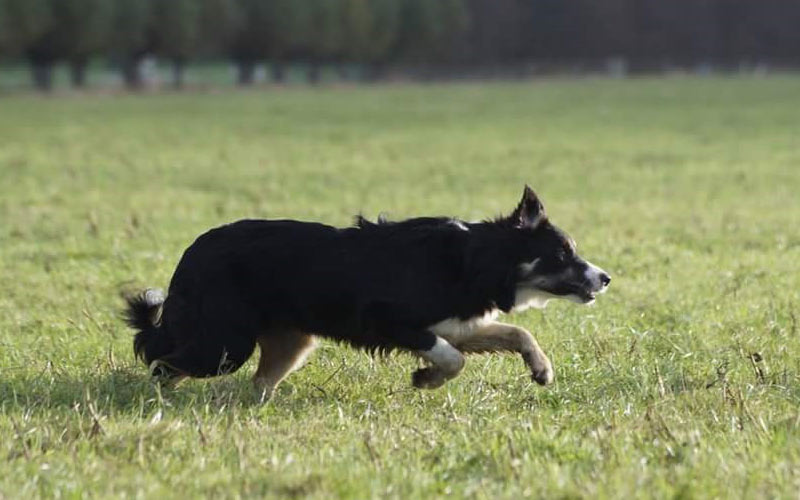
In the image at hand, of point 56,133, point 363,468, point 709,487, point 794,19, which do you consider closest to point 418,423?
point 363,468

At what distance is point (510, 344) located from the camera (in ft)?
22.4

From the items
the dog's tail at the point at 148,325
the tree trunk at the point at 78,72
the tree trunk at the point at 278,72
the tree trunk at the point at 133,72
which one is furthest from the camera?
the tree trunk at the point at 278,72

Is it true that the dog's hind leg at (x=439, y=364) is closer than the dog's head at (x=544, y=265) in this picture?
Yes

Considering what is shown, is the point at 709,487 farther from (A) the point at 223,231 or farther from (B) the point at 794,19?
(B) the point at 794,19

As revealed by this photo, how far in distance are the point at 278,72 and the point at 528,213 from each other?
3213 inches

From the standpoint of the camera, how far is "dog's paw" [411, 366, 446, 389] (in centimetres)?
668

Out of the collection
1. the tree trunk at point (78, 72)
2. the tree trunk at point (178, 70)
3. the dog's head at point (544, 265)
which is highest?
the dog's head at point (544, 265)

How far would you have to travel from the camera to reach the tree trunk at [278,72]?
86512 millimetres

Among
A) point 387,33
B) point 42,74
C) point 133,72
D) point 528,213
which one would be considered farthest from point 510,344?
point 387,33

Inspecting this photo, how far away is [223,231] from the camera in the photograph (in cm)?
699

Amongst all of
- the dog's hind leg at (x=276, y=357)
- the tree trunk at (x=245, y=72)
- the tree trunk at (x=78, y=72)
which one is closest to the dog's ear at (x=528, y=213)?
the dog's hind leg at (x=276, y=357)

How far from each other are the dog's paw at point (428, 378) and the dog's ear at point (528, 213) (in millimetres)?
917

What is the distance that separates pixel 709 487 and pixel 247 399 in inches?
106

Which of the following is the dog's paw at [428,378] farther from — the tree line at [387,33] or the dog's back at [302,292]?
the tree line at [387,33]
